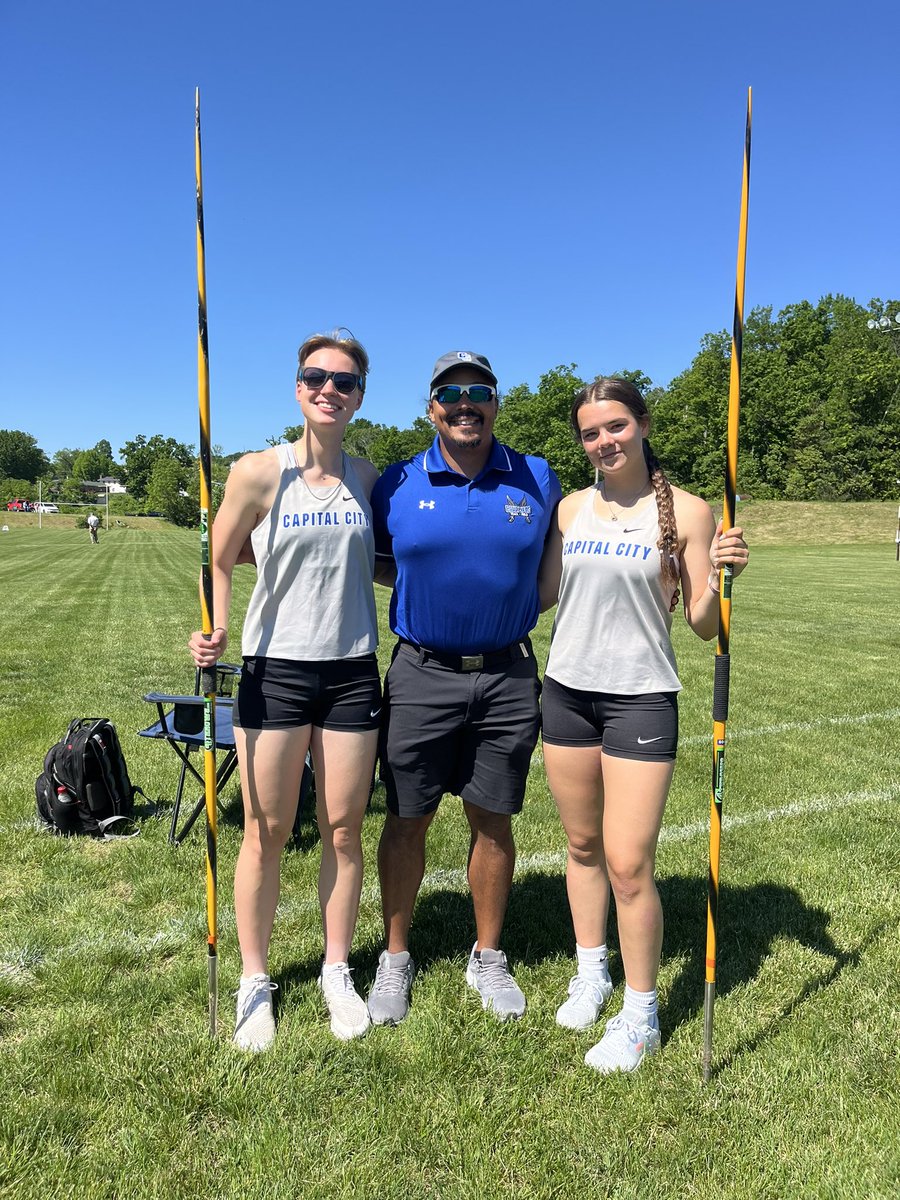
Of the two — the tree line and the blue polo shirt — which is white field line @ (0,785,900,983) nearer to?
the blue polo shirt

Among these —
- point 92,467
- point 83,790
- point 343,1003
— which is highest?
point 92,467

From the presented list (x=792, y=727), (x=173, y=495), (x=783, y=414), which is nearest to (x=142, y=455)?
(x=173, y=495)

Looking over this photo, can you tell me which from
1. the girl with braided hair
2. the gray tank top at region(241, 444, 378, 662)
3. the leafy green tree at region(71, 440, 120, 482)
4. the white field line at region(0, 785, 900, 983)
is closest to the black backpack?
the white field line at region(0, 785, 900, 983)

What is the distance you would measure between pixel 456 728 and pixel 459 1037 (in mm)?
1109

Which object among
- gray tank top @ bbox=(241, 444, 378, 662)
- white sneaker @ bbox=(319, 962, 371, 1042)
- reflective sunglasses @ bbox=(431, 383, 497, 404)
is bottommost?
white sneaker @ bbox=(319, 962, 371, 1042)

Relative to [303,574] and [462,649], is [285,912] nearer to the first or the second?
[462,649]

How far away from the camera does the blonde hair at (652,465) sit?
265cm

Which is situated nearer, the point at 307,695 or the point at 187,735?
the point at 307,695

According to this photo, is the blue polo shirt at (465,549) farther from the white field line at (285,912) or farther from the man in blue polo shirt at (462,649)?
the white field line at (285,912)

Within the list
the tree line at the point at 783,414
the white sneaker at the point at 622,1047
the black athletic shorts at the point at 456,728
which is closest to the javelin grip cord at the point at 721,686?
the black athletic shorts at the point at 456,728

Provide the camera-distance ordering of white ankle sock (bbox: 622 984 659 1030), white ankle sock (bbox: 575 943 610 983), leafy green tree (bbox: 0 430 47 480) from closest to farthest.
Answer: white ankle sock (bbox: 622 984 659 1030) → white ankle sock (bbox: 575 943 610 983) → leafy green tree (bbox: 0 430 47 480)

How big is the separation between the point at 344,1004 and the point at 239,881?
0.61m

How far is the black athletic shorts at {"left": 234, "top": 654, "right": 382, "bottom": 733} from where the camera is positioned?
109 inches

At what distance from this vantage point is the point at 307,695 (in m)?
2.80
